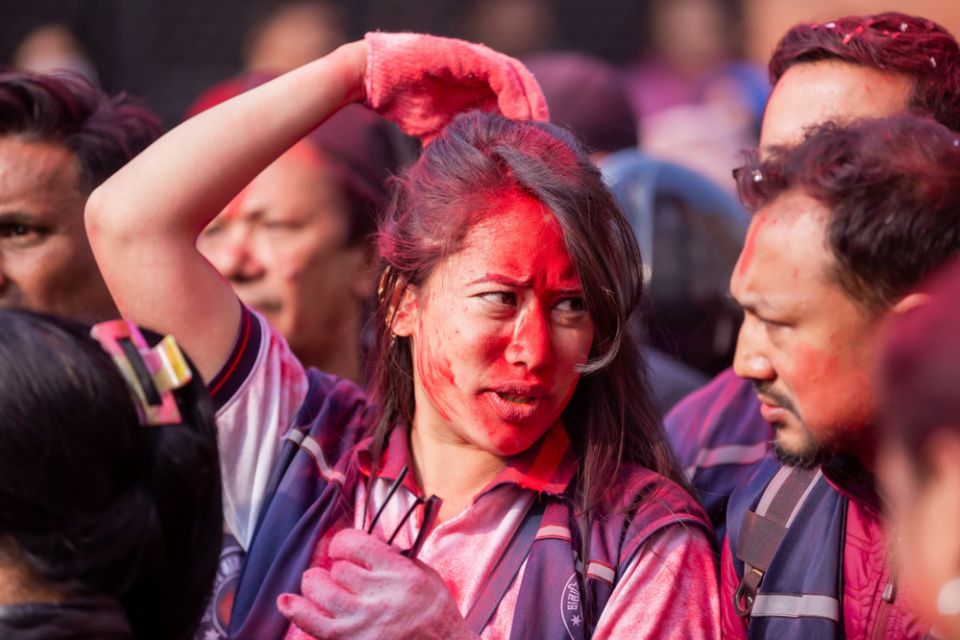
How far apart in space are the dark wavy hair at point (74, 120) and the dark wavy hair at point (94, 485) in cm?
136

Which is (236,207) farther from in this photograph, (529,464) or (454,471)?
(529,464)

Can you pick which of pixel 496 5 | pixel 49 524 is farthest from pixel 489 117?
pixel 496 5

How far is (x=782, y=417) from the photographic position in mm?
1985

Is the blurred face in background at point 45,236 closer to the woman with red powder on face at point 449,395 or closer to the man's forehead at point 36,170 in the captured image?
the man's forehead at point 36,170

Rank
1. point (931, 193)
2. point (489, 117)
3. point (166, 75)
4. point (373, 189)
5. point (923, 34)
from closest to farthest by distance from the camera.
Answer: point (931, 193) → point (489, 117) → point (923, 34) → point (373, 189) → point (166, 75)

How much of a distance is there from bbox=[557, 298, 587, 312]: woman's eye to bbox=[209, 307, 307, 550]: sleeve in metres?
0.58

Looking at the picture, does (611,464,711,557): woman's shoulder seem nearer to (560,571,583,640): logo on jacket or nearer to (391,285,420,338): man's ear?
(560,571,583,640): logo on jacket

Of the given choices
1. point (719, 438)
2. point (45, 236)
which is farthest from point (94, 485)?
point (719, 438)

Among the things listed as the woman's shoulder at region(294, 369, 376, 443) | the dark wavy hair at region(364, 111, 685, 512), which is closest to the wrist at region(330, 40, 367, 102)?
the dark wavy hair at region(364, 111, 685, 512)

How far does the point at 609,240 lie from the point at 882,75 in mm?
687

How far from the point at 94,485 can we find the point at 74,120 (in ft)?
5.22

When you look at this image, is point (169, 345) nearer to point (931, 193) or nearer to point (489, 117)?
point (489, 117)

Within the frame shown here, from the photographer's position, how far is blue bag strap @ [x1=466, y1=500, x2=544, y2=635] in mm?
2117

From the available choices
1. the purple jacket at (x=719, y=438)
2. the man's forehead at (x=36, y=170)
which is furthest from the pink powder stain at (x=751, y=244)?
the man's forehead at (x=36, y=170)
